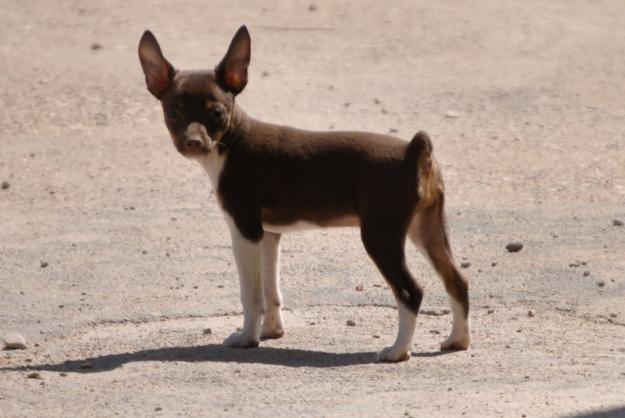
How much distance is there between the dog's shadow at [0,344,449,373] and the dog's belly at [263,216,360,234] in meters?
0.74

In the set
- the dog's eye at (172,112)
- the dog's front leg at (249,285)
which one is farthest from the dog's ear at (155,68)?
the dog's front leg at (249,285)

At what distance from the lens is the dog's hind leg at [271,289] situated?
10.1 metres

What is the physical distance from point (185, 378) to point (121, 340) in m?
1.29

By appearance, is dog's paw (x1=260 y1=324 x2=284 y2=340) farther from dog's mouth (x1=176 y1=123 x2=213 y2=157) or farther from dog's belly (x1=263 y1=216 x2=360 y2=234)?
dog's mouth (x1=176 y1=123 x2=213 y2=157)

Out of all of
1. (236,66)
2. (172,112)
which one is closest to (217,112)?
(172,112)

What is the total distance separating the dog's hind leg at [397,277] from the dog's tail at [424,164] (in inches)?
11.3

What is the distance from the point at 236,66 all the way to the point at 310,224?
1.09m

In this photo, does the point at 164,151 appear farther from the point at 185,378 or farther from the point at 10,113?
the point at 185,378

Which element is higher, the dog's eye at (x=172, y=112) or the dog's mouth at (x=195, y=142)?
the dog's eye at (x=172, y=112)

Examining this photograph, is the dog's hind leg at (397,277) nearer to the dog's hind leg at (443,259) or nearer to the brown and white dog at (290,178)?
the brown and white dog at (290,178)

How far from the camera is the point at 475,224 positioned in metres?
13.4

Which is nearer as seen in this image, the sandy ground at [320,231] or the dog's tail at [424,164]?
the sandy ground at [320,231]

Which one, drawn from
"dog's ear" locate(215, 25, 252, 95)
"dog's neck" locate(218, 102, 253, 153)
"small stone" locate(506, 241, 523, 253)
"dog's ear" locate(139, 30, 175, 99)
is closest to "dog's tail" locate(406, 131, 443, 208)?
"dog's neck" locate(218, 102, 253, 153)

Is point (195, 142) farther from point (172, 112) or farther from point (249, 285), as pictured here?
→ point (249, 285)
